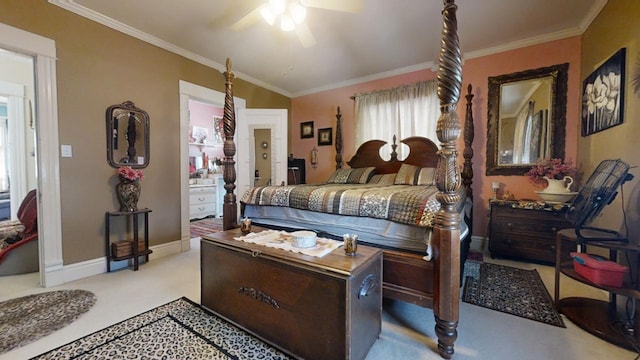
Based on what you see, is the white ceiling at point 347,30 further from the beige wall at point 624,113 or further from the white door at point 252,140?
the white door at point 252,140

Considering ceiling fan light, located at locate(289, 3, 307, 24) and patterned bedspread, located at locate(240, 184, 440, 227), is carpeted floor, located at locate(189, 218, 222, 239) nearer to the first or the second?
patterned bedspread, located at locate(240, 184, 440, 227)

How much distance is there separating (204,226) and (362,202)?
4159 mm

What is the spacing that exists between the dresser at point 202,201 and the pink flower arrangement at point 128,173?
9.08ft

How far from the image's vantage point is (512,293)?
2301mm

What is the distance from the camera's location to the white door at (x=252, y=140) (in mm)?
4273

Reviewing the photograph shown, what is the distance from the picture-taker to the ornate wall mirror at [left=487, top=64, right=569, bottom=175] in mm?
3227

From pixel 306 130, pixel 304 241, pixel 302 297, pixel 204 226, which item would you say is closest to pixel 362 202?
pixel 304 241

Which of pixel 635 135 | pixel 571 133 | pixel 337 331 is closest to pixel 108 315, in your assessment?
pixel 337 331

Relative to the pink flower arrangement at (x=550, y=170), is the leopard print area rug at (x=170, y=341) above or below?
below

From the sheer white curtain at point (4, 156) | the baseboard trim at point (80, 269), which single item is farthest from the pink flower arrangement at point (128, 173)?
the sheer white curtain at point (4, 156)

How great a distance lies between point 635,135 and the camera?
1945mm

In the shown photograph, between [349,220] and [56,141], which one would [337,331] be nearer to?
[349,220]

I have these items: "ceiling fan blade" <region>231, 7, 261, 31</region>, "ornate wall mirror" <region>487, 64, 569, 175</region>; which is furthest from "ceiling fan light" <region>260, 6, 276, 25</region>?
"ornate wall mirror" <region>487, 64, 569, 175</region>

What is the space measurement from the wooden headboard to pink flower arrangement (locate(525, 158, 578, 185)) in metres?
1.15
